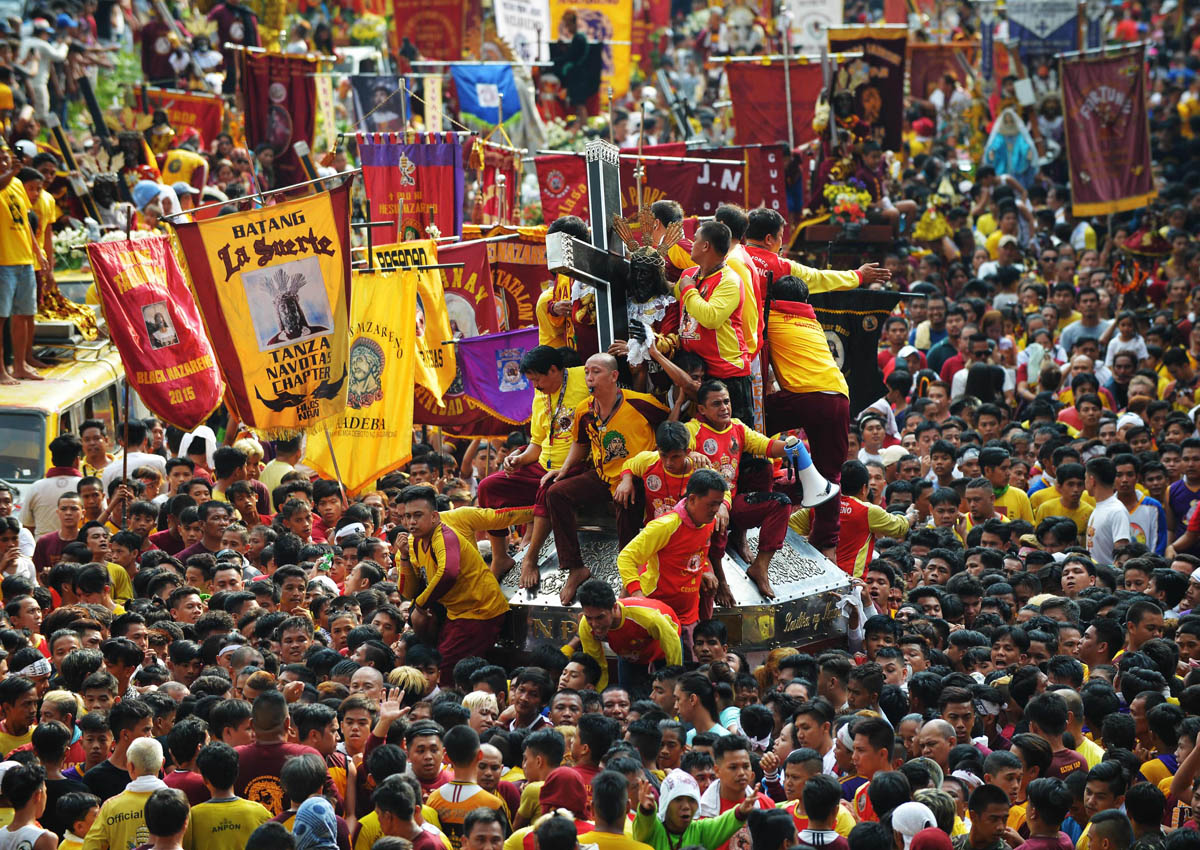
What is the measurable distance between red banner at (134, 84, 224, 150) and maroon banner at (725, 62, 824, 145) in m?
7.25

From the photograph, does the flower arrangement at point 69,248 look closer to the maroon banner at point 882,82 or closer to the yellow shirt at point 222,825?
the maroon banner at point 882,82

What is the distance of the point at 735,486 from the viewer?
470 inches

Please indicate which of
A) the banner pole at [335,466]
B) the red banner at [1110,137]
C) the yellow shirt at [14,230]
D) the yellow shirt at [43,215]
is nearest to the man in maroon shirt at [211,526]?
the banner pole at [335,466]

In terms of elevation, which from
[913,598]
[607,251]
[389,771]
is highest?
[607,251]

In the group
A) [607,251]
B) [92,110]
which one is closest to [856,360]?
[607,251]

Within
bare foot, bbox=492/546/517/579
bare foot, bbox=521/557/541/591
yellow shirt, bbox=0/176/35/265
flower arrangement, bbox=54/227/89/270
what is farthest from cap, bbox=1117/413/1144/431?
Result: flower arrangement, bbox=54/227/89/270

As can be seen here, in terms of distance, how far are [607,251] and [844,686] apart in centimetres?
316

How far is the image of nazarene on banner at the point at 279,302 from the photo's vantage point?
14.2 meters

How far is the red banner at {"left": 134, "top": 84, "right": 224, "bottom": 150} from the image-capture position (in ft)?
87.9

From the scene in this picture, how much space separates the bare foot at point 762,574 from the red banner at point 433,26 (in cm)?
2064

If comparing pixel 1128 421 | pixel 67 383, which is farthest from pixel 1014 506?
pixel 67 383

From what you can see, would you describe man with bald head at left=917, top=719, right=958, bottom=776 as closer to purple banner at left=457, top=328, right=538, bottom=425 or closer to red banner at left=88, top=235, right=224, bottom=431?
purple banner at left=457, top=328, right=538, bottom=425

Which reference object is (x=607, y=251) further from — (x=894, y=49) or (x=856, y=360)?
(x=894, y=49)

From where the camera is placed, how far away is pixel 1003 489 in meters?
15.8
